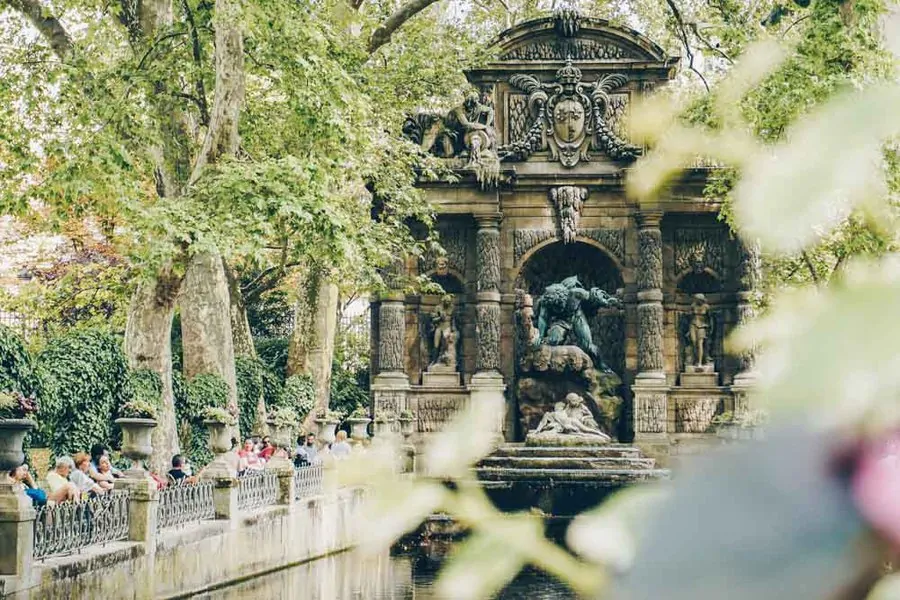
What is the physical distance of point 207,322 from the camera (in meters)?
22.0

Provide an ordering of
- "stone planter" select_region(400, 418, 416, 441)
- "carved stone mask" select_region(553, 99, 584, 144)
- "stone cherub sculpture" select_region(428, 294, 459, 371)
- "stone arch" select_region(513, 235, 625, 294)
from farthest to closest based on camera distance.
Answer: "stone arch" select_region(513, 235, 625, 294), "stone cherub sculpture" select_region(428, 294, 459, 371), "carved stone mask" select_region(553, 99, 584, 144), "stone planter" select_region(400, 418, 416, 441)

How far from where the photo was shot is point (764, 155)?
2.32 ft

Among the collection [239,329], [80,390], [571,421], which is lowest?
[571,421]

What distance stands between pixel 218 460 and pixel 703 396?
1328 centimetres

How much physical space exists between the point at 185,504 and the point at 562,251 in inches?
583

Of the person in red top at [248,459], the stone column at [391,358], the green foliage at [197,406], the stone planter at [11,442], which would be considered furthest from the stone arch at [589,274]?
the stone planter at [11,442]

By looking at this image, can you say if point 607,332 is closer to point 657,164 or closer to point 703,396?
point 703,396

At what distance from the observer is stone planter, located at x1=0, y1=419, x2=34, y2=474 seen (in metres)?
10.6

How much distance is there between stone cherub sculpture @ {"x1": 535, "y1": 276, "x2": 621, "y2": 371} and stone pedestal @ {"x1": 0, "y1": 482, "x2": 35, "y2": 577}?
53.4ft

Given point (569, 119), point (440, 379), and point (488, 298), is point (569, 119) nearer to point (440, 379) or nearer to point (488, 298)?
point (488, 298)

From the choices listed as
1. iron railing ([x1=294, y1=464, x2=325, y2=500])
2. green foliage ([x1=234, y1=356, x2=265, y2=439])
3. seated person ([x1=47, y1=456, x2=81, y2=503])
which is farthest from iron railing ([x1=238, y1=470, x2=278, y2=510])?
green foliage ([x1=234, y1=356, x2=265, y2=439])

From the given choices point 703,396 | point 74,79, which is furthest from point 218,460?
point 703,396

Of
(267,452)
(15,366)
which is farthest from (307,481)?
(15,366)

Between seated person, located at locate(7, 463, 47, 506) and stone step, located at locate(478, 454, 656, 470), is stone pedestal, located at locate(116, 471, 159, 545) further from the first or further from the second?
stone step, located at locate(478, 454, 656, 470)
